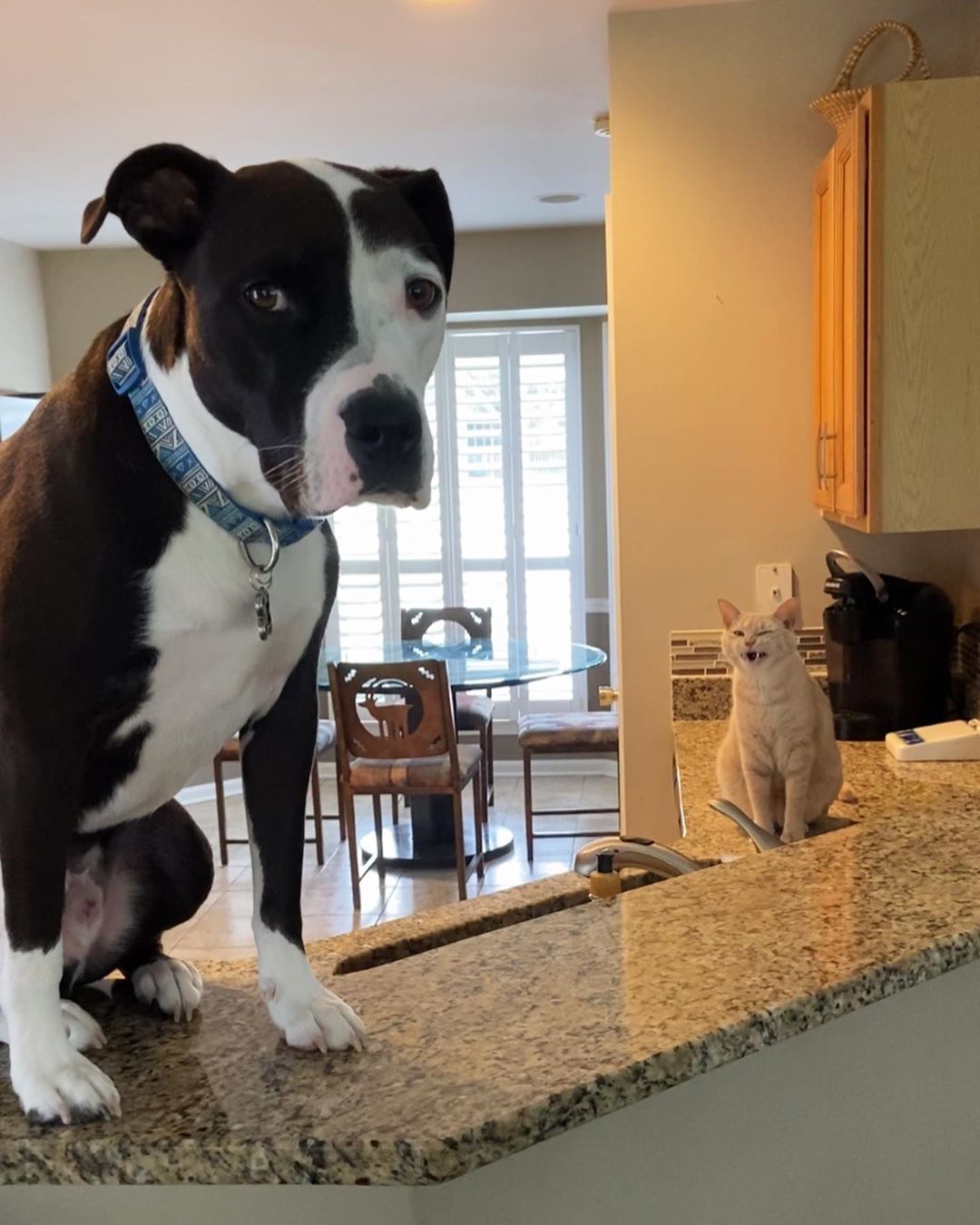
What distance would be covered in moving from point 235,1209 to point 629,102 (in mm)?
2410

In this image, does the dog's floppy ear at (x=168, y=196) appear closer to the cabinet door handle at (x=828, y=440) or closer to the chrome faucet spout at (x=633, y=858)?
the chrome faucet spout at (x=633, y=858)

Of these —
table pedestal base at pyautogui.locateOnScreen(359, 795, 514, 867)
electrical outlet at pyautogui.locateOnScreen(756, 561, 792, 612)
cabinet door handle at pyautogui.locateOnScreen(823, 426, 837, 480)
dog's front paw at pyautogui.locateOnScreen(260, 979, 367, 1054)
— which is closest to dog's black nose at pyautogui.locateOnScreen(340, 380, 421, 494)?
dog's front paw at pyautogui.locateOnScreen(260, 979, 367, 1054)

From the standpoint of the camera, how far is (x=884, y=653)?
2492 millimetres

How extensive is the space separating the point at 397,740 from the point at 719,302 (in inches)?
78.8

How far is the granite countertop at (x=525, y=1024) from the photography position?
73 centimetres

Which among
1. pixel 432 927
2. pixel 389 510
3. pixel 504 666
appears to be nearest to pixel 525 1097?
pixel 432 927

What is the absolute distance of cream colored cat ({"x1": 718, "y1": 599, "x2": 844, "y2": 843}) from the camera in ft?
6.67

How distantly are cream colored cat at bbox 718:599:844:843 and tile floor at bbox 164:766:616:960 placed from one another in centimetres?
183

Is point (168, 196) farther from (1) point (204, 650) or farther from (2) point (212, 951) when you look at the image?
(2) point (212, 951)

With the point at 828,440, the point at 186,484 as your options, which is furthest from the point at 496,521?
the point at 186,484

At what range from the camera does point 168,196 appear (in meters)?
0.78

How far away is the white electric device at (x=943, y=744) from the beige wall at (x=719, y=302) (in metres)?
0.35

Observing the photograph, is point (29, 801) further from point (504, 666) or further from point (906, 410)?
point (504, 666)

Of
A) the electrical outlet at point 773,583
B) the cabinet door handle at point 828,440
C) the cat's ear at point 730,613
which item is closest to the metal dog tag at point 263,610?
the cat's ear at point 730,613
